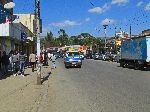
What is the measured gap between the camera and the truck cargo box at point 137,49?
38531 millimetres

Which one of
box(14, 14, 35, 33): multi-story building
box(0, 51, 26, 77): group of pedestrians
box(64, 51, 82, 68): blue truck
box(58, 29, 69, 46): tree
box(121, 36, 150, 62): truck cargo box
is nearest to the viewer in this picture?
box(0, 51, 26, 77): group of pedestrians

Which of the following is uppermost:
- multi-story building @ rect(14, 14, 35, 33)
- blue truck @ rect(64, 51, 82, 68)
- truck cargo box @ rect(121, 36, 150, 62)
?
multi-story building @ rect(14, 14, 35, 33)

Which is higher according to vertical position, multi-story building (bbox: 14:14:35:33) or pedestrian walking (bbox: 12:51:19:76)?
multi-story building (bbox: 14:14:35:33)

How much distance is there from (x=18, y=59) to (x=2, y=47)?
29.4ft

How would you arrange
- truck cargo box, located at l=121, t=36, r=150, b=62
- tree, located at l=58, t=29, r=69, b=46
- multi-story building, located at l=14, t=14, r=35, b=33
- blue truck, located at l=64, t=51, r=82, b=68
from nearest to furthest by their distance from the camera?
1. truck cargo box, located at l=121, t=36, r=150, b=62
2. blue truck, located at l=64, t=51, r=82, b=68
3. multi-story building, located at l=14, t=14, r=35, b=33
4. tree, located at l=58, t=29, r=69, b=46

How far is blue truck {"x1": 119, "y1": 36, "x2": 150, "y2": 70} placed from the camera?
38594 mm

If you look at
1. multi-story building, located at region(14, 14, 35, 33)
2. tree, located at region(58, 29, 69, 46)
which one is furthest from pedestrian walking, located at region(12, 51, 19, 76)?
tree, located at region(58, 29, 69, 46)

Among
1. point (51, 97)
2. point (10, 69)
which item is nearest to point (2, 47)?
point (10, 69)

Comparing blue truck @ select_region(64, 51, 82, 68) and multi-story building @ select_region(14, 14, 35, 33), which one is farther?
multi-story building @ select_region(14, 14, 35, 33)

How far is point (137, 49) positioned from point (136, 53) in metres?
0.55

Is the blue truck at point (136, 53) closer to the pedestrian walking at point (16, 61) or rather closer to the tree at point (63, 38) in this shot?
the pedestrian walking at point (16, 61)

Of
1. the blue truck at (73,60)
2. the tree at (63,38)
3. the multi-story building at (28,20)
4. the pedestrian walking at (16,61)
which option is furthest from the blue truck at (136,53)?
the tree at (63,38)

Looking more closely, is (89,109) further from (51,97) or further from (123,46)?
(123,46)

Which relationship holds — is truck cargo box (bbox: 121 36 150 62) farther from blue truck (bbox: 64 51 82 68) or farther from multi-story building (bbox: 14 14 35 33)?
multi-story building (bbox: 14 14 35 33)
